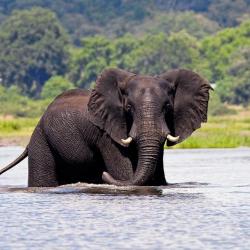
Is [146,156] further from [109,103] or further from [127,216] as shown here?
[127,216]

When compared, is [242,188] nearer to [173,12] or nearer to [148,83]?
[148,83]

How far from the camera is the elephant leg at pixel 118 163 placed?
19.3 m

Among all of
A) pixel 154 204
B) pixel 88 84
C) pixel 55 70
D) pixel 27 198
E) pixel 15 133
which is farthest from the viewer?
pixel 55 70

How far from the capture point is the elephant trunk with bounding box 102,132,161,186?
18.7m

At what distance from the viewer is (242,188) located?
21719mm

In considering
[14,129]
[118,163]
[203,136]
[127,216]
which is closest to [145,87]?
[118,163]

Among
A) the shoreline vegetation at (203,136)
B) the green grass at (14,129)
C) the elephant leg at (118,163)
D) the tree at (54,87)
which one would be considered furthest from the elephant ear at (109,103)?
the tree at (54,87)

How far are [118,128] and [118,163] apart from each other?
1.88 feet

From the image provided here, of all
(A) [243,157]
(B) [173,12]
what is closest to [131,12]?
(B) [173,12]

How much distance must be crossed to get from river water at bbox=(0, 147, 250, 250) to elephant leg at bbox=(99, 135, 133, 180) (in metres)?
0.23

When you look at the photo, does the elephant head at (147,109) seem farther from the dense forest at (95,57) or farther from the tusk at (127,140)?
the dense forest at (95,57)

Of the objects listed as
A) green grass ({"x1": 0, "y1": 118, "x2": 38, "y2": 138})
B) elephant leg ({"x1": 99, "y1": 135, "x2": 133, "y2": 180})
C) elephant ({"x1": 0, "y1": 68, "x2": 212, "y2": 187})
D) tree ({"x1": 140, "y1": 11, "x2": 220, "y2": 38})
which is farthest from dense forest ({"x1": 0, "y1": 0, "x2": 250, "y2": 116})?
elephant leg ({"x1": 99, "y1": 135, "x2": 133, "y2": 180})

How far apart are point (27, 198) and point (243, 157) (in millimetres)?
16023

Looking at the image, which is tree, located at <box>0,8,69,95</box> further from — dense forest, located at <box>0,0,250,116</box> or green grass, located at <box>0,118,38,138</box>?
green grass, located at <box>0,118,38,138</box>
